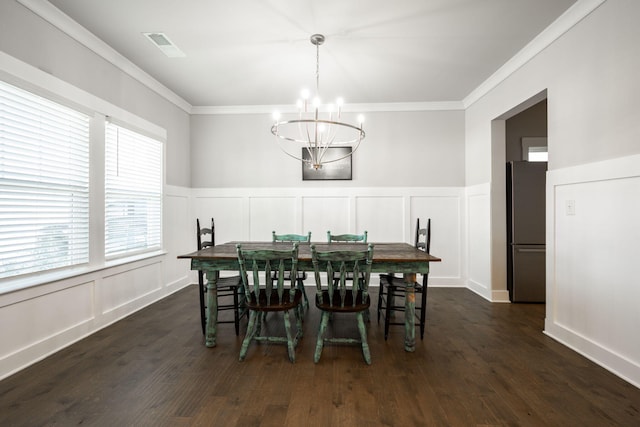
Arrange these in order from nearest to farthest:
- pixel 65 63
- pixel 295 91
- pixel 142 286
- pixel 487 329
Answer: pixel 65 63
pixel 487 329
pixel 142 286
pixel 295 91

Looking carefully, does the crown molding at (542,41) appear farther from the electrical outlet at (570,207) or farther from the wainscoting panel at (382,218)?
the wainscoting panel at (382,218)

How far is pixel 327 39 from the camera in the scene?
2.97 metres

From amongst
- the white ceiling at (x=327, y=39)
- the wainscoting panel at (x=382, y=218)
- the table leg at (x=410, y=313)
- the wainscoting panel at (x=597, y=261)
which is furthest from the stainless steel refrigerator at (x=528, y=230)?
the table leg at (x=410, y=313)

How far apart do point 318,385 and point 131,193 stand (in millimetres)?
3004

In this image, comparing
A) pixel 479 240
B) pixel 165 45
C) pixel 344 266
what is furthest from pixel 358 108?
pixel 344 266

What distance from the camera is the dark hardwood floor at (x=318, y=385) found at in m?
1.74

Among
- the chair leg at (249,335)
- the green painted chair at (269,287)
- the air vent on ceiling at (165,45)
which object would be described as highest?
the air vent on ceiling at (165,45)

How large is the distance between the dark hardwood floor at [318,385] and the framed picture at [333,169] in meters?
2.55

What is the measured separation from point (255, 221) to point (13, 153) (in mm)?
2997

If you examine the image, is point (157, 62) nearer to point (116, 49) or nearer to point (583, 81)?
point (116, 49)

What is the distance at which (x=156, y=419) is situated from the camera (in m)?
1.73

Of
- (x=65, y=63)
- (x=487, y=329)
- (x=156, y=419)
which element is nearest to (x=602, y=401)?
(x=487, y=329)

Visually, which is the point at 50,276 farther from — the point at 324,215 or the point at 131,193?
the point at 324,215

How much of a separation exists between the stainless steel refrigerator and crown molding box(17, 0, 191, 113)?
15.6 ft
